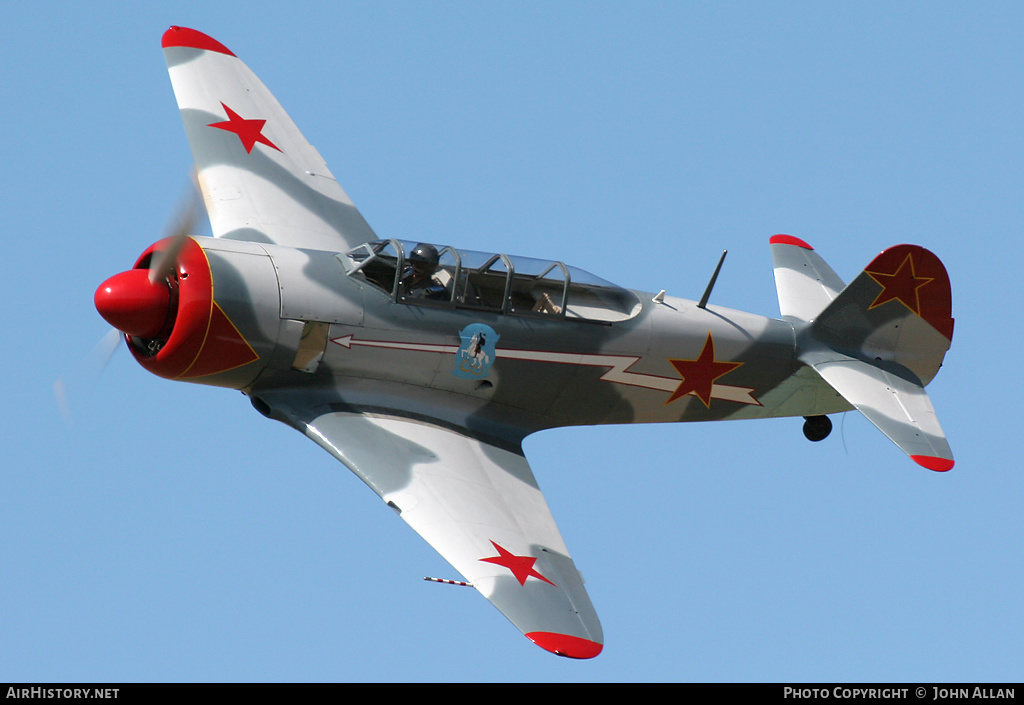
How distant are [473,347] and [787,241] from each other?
4.28 meters

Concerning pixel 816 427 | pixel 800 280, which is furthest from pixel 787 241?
pixel 816 427

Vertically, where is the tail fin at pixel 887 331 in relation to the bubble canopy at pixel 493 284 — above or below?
above

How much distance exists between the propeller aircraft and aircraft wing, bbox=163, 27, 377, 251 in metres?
0.03

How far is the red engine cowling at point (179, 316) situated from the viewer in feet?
41.5

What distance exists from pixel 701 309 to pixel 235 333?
14.7 feet

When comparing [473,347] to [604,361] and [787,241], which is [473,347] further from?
[787,241]

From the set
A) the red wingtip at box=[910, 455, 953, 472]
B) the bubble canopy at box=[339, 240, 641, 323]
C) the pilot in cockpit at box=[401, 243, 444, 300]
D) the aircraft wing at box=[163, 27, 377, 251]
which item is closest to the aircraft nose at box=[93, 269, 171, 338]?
the bubble canopy at box=[339, 240, 641, 323]

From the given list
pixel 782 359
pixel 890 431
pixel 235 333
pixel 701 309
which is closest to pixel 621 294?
pixel 701 309

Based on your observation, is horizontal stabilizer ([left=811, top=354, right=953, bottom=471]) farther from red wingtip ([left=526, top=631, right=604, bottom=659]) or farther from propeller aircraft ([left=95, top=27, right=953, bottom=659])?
red wingtip ([left=526, top=631, right=604, bottom=659])

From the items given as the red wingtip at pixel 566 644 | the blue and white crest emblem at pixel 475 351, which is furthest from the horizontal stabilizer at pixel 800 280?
the red wingtip at pixel 566 644

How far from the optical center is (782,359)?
14.8 meters

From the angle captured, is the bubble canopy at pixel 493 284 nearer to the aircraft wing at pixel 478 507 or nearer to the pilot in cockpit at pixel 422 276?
the pilot in cockpit at pixel 422 276

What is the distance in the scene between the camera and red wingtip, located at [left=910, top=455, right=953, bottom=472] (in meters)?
13.7
